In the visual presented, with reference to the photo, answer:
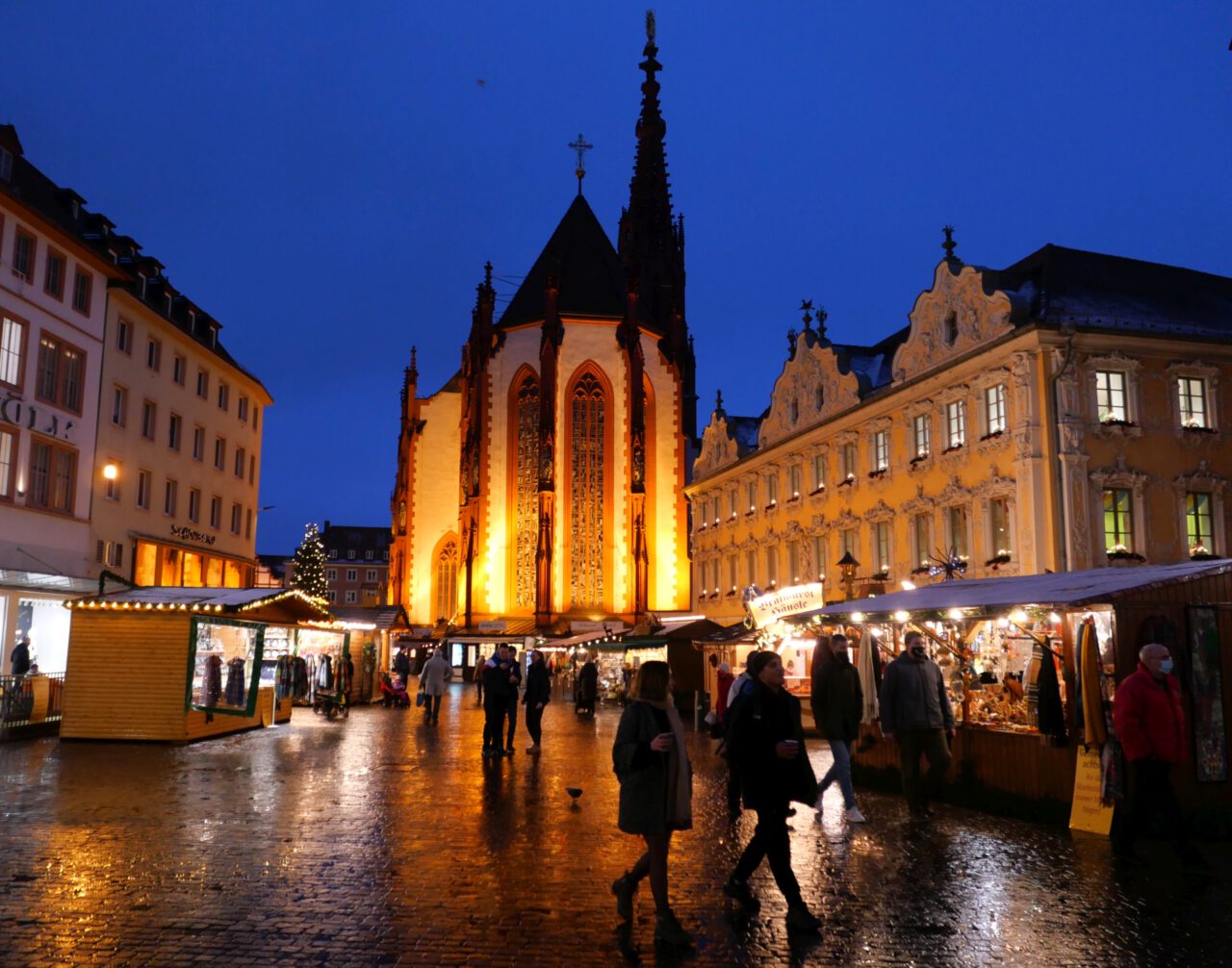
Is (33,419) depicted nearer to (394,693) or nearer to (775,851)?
(394,693)

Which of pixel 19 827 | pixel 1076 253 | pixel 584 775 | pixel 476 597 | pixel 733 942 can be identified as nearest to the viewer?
pixel 733 942

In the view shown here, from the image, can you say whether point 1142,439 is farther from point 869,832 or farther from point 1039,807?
point 869,832

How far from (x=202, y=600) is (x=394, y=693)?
12.9m

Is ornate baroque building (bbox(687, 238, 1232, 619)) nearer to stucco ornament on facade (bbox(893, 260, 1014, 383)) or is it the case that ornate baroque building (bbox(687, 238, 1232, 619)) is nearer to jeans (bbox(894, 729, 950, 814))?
stucco ornament on facade (bbox(893, 260, 1014, 383))

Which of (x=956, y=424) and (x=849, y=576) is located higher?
(x=956, y=424)

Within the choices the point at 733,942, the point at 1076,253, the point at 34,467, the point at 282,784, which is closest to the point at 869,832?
the point at 733,942

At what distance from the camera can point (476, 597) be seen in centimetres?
5647

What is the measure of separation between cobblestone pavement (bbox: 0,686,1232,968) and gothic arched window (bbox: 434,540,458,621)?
4715 centimetres

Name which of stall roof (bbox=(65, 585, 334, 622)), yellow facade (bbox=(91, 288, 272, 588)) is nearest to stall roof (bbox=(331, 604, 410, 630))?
yellow facade (bbox=(91, 288, 272, 588))

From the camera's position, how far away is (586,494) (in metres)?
56.7

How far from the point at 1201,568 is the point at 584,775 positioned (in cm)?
771

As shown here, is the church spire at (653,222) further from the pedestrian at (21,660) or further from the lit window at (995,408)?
the pedestrian at (21,660)

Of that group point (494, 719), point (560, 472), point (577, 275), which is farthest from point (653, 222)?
point (494, 719)

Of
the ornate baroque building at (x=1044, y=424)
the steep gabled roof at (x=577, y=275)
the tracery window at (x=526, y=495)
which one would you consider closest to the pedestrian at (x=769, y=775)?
the ornate baroque building at (x=1044, y=424)
